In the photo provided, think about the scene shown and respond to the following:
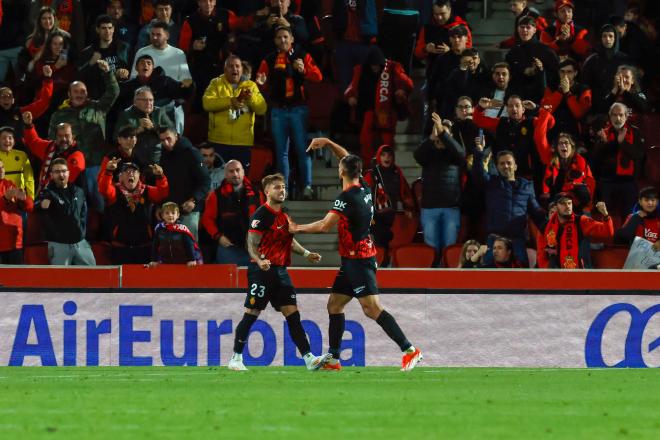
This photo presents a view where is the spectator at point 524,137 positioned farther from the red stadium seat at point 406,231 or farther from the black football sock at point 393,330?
the black football sock at point 393,330

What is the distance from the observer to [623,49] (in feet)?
63.7

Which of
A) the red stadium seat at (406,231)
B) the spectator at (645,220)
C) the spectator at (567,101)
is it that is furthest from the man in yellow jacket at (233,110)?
the spectator at (645,220)

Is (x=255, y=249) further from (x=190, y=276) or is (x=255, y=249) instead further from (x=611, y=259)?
(x=611, y=259)

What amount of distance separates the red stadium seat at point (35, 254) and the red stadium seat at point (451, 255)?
4.67 meters

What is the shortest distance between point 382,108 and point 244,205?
261 centimetres

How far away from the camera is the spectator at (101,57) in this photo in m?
18.7

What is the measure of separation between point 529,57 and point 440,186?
7.25 feet

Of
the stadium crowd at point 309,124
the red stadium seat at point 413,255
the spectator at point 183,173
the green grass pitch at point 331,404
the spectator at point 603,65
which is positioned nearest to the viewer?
the green grass pitch at point 331,404

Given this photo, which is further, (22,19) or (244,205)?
(22,19)

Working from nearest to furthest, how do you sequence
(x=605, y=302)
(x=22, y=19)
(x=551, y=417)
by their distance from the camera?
1. (x=551, y=417)
2. (x=605, y=302)
3. (x=22, y=19)

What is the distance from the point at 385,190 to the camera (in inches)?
691

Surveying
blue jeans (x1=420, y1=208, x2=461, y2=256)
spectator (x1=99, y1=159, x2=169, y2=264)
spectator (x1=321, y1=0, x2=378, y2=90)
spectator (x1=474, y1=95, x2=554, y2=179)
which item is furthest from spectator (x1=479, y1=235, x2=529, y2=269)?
spectator (x1=321, y1=0, x2=378, y2=90)

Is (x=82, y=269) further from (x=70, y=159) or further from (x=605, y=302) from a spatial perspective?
(x=605, y=302)

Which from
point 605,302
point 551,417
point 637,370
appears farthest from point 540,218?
point 551,417
